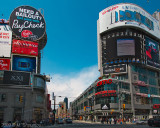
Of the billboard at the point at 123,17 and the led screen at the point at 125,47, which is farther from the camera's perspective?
the billboard at the point at 123,17

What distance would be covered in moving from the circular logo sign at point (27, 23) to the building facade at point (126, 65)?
32704 millimetres

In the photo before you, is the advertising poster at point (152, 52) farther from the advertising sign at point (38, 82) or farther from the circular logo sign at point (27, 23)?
the circular logo sign at point (27, 23)

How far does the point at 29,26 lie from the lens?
72.0 meters

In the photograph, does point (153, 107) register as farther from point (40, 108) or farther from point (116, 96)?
point (40, 108)

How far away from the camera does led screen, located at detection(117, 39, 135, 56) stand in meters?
92.7

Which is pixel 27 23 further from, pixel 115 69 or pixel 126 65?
pixel 126 65

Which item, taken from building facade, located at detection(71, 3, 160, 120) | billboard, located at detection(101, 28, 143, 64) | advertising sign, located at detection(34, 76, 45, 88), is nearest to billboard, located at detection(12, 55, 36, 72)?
advertising sign, located at detection(34, 76, 45, 88)

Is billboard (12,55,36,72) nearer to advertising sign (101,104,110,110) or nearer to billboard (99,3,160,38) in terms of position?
advertising sign (101,104,110,110)

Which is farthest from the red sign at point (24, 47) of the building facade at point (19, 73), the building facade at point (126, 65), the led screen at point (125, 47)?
the led screen at point (125, 47)

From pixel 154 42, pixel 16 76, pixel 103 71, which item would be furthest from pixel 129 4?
pixel 16 76

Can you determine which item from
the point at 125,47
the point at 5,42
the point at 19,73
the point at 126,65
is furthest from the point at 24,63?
the point at 125,47

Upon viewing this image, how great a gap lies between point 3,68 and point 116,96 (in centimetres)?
4392

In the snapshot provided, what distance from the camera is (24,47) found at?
7038cm

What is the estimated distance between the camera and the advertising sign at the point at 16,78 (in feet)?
209
